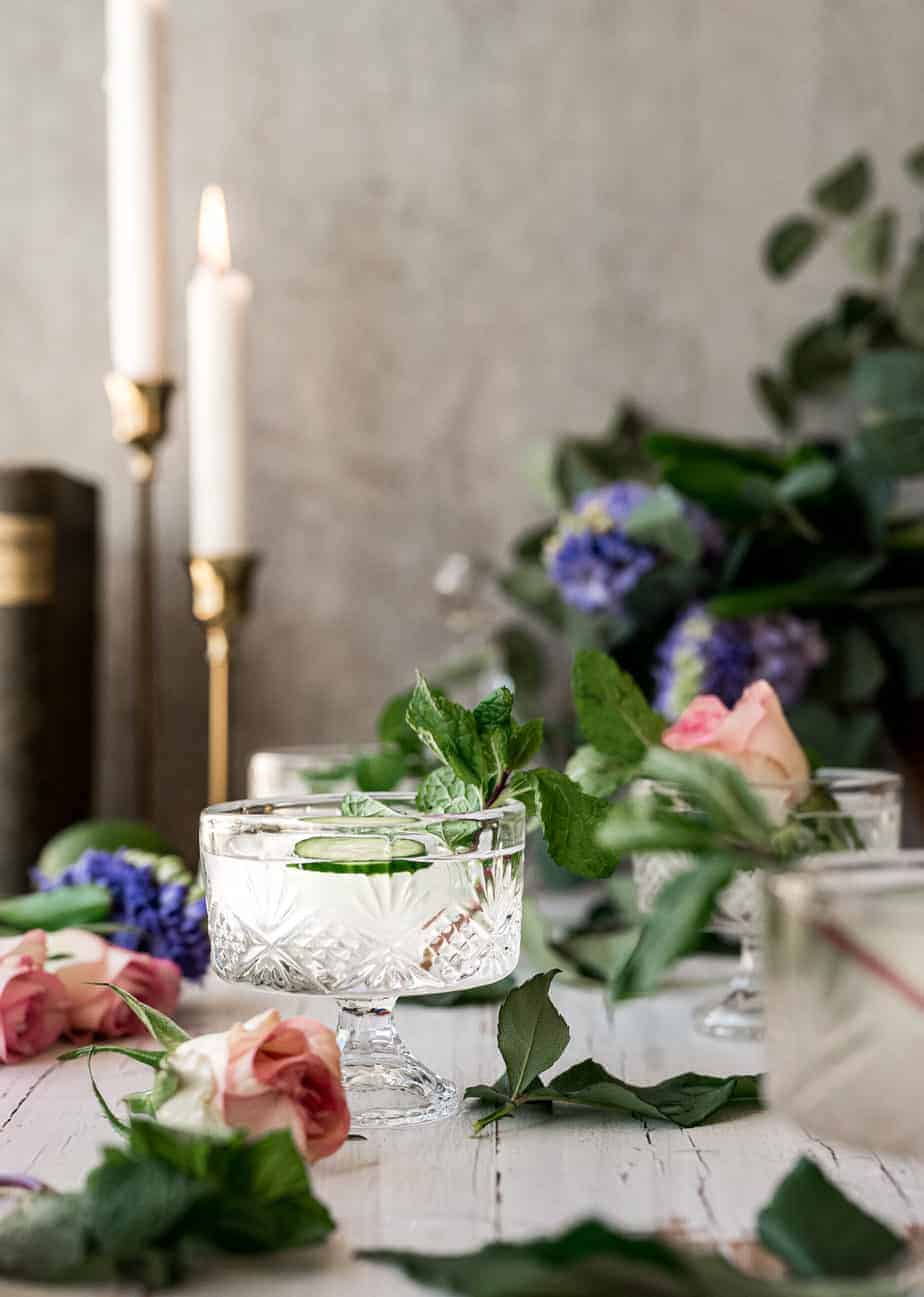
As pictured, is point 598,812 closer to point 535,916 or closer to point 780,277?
point 535,916

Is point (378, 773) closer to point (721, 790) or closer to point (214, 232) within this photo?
point (721, 790)

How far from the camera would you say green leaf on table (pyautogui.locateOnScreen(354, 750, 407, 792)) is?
1.83ft

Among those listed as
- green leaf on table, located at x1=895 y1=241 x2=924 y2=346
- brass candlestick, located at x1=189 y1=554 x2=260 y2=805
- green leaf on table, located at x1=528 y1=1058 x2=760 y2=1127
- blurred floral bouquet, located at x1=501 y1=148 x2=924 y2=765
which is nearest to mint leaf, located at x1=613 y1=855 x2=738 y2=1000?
green leaf on table, located at x1=528 y1=1058 x2=760 y2=1127

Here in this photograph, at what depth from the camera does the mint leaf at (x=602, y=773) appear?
45cm

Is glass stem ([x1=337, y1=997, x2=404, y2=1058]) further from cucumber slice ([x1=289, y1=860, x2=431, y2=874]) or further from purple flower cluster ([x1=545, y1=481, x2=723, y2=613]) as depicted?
purple flower cluster ([x1=545, y1=481, x2=723, y2=613])

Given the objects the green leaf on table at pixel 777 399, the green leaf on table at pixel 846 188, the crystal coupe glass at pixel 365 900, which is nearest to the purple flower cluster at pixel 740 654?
the green leaf on table at pixel 777 399

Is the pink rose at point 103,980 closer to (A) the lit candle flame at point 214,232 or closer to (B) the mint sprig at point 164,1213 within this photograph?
(B) the mint sprig at point 164,1213

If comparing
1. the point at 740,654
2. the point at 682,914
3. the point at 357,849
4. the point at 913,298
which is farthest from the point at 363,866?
the point at 913,298

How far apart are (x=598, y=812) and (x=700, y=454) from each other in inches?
18.1

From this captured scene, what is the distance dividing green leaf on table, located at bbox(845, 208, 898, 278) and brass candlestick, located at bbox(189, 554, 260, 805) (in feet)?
1.38

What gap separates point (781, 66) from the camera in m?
0.95

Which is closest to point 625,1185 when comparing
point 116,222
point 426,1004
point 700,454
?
point 426,1004

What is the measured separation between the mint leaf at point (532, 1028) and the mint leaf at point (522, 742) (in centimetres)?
6

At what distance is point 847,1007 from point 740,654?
515 millimetres
